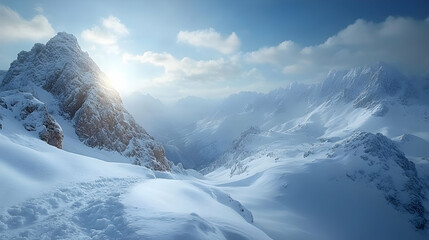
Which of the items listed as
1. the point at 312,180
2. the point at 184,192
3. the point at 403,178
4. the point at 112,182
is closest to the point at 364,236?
the point at 312,180

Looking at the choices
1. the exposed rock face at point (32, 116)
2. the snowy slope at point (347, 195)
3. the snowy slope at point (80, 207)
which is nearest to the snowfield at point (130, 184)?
the snowy slope at point (80, 207)

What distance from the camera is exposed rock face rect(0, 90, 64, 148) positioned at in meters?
36.6

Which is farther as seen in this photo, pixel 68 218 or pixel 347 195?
pixel 347 195

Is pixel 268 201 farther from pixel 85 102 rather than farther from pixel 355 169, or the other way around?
pixel 85 102

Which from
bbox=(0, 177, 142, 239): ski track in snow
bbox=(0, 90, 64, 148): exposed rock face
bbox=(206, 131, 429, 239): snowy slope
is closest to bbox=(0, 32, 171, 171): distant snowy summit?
bbox=(0, 90, 64, 148): exposed rock face

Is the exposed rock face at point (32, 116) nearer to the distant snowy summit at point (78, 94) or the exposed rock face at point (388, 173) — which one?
the distant snowy summit at point (78, 94)

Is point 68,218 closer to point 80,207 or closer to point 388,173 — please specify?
Answer: point 80,207

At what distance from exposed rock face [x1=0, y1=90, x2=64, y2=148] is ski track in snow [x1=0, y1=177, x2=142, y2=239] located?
2768 centimetres

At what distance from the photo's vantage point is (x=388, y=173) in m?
62.4

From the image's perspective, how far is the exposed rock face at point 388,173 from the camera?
58.5 meters

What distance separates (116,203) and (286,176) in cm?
5582

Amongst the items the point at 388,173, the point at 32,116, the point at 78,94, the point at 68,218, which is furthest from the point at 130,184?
the point at 388,173

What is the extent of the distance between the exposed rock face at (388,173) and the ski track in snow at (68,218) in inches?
2569

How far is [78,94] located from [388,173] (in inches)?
3252
